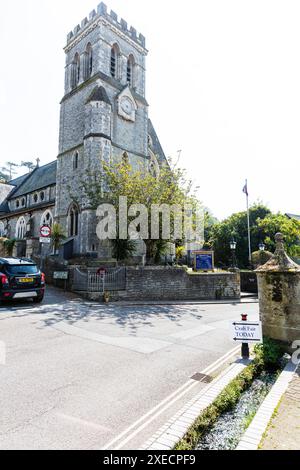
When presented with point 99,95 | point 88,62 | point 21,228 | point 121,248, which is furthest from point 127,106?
point 21,228

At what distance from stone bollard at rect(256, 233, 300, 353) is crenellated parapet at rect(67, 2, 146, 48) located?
2672cm

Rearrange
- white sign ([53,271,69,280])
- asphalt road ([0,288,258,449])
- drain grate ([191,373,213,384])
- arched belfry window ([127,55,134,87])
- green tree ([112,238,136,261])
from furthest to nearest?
arched belfry window ([127,55,134,87]), green tree ([112,238,136,261]), white sign ([53,271,69,280]), drain grate ([191,373,213,384]), asphalt road ([0,288,258,449])

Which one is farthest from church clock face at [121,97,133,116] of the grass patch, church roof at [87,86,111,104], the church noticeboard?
the grass patch

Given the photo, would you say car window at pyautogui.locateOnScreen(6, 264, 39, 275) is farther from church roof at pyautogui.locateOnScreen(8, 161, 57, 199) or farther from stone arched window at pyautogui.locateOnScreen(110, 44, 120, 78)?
stone arched window at pyautogui.locateOnScreen(110, 44, 120, 78)

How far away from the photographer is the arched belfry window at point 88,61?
24.5 meters

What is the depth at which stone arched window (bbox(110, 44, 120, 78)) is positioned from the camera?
24.7m

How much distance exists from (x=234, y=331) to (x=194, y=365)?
40.9 inches

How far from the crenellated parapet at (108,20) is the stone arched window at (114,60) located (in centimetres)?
175

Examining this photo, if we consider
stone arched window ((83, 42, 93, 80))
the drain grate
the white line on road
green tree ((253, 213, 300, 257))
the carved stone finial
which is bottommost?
the drain grate

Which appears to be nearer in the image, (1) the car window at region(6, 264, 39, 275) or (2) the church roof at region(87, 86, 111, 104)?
(1) the car window at region(6, 264, 39, 275)

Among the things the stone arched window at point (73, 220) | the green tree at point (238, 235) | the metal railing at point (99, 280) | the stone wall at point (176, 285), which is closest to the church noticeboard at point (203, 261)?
the stone wall at point (176, 285)

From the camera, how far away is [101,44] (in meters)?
23.2
